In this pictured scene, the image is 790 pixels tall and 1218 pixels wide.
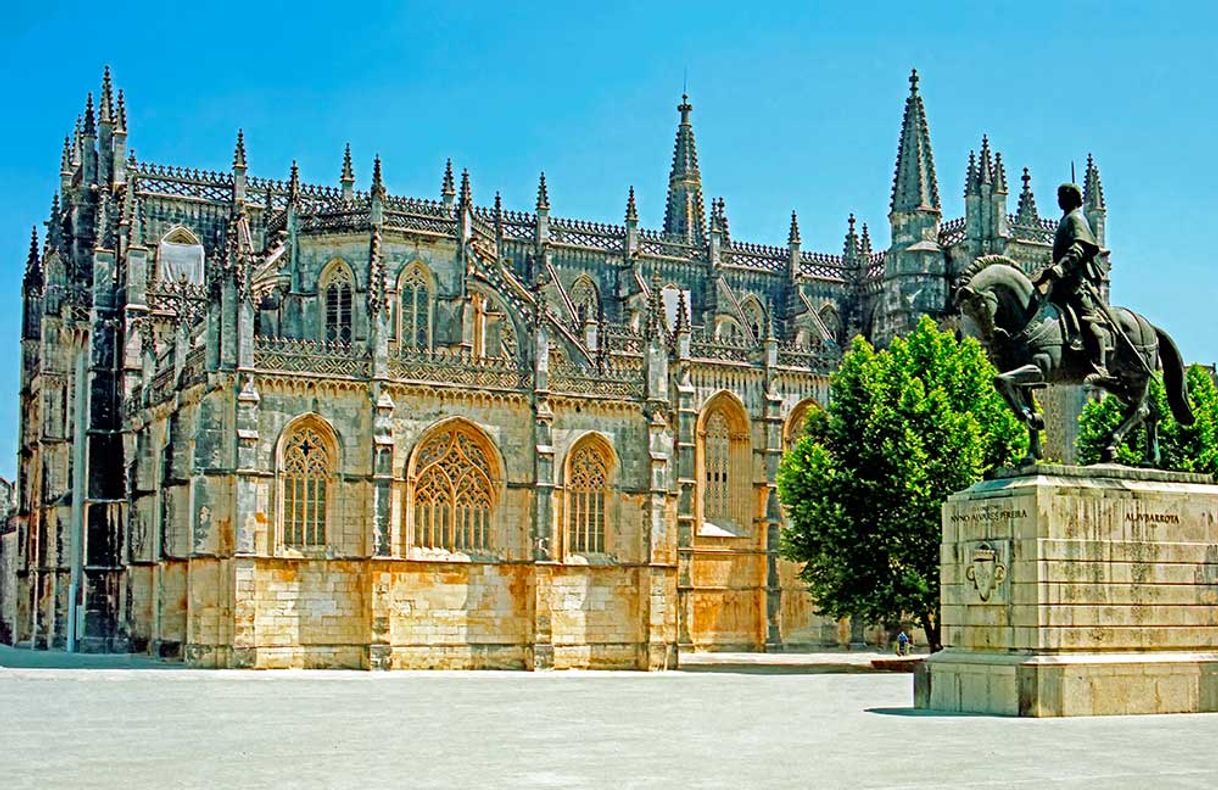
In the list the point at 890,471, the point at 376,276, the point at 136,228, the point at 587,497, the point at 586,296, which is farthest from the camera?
the point at 586,296

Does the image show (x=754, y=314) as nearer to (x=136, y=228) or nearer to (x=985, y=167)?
(x=985, y=167)

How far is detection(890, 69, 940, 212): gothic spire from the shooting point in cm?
7431

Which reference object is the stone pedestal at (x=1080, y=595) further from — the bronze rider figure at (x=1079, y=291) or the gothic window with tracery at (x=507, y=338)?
the gothic window with tracery at (x=507, y=338)

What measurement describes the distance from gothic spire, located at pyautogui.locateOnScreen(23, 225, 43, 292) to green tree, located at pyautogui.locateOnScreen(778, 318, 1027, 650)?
38.4 m

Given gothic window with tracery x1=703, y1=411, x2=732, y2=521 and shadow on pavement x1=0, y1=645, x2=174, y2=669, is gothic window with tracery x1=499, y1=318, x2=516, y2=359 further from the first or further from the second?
shadow on pavement x1=0, y1=645, x2=174, y2=669

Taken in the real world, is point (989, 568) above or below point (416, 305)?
below

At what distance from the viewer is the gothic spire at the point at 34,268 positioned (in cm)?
7419

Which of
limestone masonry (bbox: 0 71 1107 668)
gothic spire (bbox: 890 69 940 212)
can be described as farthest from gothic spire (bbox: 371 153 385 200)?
gothic spire (bbox: 890 69 940 212)

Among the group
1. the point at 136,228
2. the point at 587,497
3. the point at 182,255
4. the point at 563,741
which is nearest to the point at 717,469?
the point at 587,497

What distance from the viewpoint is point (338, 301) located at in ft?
193

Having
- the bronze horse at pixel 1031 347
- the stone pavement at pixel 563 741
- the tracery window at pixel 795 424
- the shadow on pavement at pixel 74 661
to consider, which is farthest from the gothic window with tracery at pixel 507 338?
the bronze horse at pixel 1031 347

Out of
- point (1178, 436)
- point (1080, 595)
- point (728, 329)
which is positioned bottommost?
point (1080, 595)

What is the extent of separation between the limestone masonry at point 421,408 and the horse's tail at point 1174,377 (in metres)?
Result: 23.7

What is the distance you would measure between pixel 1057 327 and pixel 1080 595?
4.34 meters
